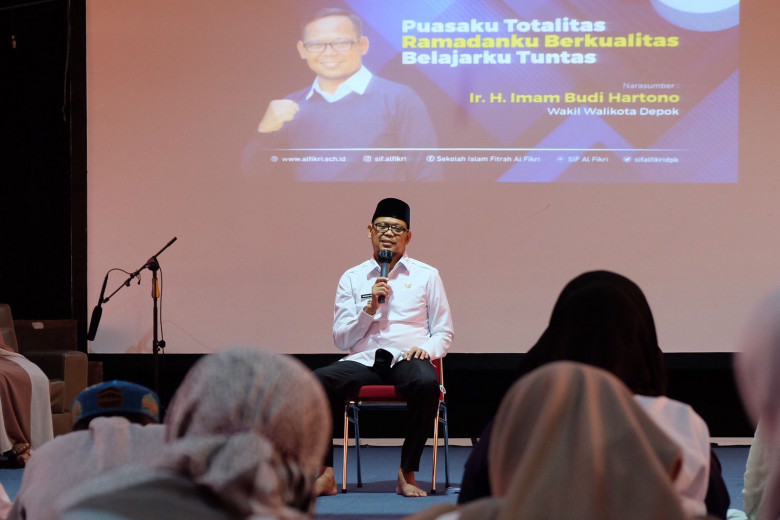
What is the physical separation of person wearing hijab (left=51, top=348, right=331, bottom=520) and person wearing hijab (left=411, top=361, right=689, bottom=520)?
0.73 ft

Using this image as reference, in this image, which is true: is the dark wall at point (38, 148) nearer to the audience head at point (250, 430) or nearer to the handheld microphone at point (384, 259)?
the handheld microphone at point (384, 259)

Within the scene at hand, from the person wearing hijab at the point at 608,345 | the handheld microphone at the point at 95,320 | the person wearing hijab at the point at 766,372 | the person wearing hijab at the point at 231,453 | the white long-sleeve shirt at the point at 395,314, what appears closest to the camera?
the person wearing hijab at the point at 231,453

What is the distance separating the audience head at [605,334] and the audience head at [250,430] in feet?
2.91

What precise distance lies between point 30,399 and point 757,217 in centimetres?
421

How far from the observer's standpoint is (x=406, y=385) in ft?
14.3

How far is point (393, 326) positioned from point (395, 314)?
63 mm

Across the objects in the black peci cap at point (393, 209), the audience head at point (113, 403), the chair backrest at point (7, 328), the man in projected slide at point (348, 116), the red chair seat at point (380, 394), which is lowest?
the red chair seat at point (380, 394)

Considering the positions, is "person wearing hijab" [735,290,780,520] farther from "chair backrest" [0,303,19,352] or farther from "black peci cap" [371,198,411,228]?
"chair backrest" [0,303,19,352]

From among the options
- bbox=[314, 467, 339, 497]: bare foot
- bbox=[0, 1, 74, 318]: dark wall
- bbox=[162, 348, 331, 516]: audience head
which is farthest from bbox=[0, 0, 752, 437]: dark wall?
bbox=[162, 348, 331, 516]: audience head

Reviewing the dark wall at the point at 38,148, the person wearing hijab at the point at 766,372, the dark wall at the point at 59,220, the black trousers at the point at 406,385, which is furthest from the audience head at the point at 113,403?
the dark wall at the point at 38,148

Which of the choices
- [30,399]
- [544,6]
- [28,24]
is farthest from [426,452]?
[28,24]

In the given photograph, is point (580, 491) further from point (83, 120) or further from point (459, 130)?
point (83, 120)

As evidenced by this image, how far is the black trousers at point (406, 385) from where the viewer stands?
14.2 feet

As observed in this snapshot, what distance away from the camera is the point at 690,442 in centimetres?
174
